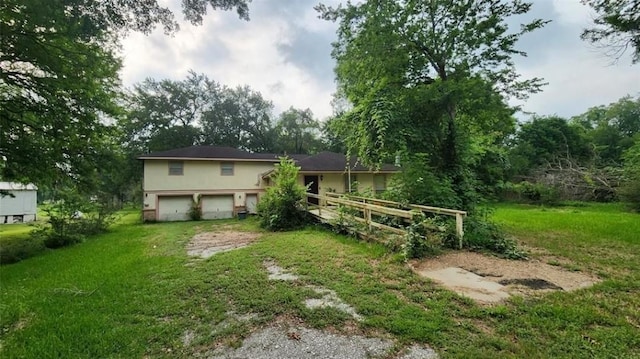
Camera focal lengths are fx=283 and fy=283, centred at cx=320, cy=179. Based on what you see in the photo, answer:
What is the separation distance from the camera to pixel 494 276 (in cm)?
462

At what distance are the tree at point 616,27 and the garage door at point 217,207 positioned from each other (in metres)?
16.6

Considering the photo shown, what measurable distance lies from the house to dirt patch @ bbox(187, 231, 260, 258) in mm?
6177

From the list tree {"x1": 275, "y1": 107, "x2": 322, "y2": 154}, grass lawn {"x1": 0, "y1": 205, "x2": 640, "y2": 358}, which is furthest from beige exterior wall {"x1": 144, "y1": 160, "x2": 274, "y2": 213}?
tree {"x1": 275, "y1": 107, "x2": 322, "y2": 154}

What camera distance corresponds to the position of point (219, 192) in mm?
16969

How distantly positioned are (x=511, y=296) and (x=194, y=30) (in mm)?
6389

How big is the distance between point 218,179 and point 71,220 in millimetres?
7093

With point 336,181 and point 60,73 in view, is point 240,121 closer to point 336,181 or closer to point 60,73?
point 336,181

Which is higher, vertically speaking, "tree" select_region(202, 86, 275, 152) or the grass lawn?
"tree" select_region(202, 86, 275, 152)

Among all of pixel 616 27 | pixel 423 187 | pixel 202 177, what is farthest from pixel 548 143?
pixel 202 177

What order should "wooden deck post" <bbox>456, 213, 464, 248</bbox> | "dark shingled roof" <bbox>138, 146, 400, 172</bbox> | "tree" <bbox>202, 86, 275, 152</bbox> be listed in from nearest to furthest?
1. "wooden deck post" <bbox>456, 213, 464, 248</bbox>
2. "dark shingled roof" <bbox>138, 146, 400, 172</bbox>
3. "tree" <bbox>202, 86, 275, 152</bbox>

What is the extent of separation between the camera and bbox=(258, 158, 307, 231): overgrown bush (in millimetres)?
11000

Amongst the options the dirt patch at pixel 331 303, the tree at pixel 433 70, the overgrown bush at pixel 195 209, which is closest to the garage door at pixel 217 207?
the overgrown bush at pixel 195 209

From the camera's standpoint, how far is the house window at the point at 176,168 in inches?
631

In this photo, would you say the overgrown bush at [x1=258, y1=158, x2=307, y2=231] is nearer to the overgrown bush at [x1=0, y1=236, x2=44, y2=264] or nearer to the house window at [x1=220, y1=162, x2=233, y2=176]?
the house window at [x1=220, y1=162, x2=233, y2=176]
